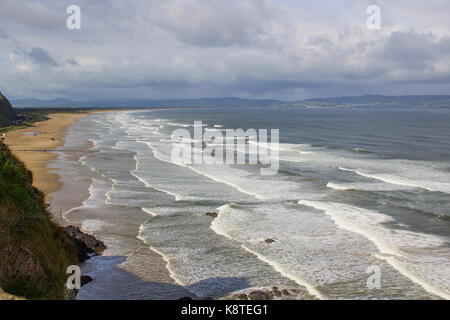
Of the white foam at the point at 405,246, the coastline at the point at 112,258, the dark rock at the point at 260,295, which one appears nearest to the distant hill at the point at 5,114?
the coastline at the point at 112,258

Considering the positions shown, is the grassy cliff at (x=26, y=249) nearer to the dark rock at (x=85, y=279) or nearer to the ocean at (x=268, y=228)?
the dark rock at (x=85, y=279)

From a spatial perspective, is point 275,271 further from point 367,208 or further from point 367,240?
point 367,208

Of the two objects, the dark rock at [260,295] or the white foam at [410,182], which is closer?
the dark rock at [260,295]

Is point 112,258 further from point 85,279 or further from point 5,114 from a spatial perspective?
point 5,114

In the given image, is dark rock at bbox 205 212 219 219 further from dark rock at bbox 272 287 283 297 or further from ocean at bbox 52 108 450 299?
dark rock at bbox 272 287 283 297

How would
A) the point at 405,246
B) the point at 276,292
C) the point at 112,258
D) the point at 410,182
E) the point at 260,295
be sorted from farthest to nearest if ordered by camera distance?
the point at 410,182 < the point at 405,246 < the point at 112,258 < the point at 276,292 < the point at 260,295

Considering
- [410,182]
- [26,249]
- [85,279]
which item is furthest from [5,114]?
[26,249]
